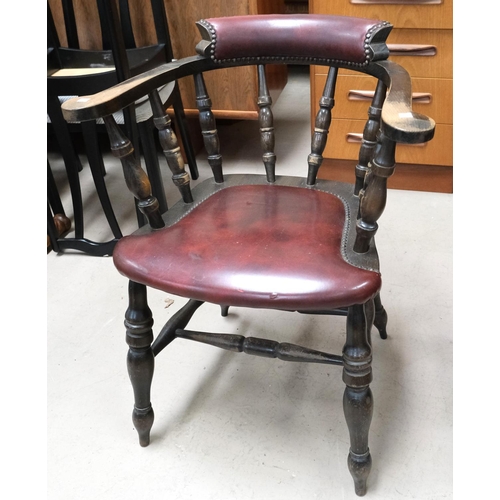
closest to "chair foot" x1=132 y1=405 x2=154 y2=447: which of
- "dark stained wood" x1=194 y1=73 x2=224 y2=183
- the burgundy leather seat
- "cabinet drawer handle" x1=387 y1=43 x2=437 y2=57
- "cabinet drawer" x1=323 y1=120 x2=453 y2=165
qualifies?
the burgundy leather seat

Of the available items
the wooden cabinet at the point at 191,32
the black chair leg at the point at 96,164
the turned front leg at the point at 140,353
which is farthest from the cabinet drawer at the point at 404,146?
the turned front leg at the point at 140,353

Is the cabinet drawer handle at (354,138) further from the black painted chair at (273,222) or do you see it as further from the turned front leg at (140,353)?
the turned front leg at (140,353)

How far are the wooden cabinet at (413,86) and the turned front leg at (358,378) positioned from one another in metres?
1.23

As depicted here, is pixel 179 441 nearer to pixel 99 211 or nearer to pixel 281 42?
pixel 281 42

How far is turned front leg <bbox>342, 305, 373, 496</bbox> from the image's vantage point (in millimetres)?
1003

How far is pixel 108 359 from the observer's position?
59.7 inches

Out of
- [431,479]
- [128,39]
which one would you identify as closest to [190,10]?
[128,39]

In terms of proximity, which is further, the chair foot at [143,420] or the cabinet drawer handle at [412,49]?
the cabinet drawer handle at [412,49]

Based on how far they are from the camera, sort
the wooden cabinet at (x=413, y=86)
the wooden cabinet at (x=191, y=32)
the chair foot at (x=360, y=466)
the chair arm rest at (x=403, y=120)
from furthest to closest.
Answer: the wooden cabinet at (x=191, y=32) < the wooden cabinet at (x=413, y=86) < the chair foot at (x=360, y=466) < the chair arm rest at (x=403, y=120)

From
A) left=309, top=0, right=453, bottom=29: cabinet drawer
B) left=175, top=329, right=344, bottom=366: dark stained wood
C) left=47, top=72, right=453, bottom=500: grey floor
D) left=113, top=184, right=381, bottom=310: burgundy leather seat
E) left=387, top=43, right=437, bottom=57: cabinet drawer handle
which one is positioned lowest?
left=47, top=72, right=453, bottom=500: grey floor

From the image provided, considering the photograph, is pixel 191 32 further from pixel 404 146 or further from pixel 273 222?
pixel 273 222

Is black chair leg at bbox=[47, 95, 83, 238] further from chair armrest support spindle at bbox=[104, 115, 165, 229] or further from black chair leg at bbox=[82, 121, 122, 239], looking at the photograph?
chair armrest support spindle at bbox=[104, 115, 165, 229]

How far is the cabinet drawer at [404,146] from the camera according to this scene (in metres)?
2.04

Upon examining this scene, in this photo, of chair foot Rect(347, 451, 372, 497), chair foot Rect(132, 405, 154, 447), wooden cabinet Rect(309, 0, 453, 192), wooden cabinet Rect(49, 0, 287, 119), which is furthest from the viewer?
wooden cabinet Rect(49, 0, 287, 119)
